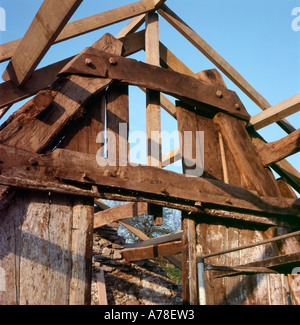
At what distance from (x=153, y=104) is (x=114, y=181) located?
4.59 ft

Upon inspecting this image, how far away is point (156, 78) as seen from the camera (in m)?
4.86

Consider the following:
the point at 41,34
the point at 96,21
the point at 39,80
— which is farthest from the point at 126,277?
the point at 41,34

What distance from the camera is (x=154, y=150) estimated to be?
4770mm

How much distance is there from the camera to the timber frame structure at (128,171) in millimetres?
3617

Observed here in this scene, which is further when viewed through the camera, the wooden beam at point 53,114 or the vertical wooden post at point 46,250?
the wooden beam at point 53,114

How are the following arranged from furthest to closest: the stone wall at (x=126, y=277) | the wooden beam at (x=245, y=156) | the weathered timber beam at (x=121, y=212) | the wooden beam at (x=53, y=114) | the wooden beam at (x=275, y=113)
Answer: the stone wall at (x=126, y=277), the weathered timber beam at (x=121, y=212), the wooden beam at (x=245, y=156), the wooden beam at (x=275, y=113), the wooden beam at (x=53, y=114)

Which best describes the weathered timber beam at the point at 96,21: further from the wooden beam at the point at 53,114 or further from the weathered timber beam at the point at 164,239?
the weathered timber beam at the point at 164,239

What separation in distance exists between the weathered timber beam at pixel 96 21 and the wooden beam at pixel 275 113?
6.75 ft

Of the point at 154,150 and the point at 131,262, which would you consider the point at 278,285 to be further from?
the point at 131,262

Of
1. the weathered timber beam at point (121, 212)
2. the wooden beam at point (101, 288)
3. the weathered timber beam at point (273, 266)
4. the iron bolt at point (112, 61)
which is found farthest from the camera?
the wooden beam at point (101, 288)

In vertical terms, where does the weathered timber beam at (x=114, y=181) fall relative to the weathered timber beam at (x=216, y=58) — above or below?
below

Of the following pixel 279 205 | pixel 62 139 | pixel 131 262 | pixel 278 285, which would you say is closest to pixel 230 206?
pixel 279 205

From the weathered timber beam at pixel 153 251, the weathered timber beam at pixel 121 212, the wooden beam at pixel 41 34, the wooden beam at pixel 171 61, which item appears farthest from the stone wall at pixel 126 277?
the wooden beam at pixel 41 34
